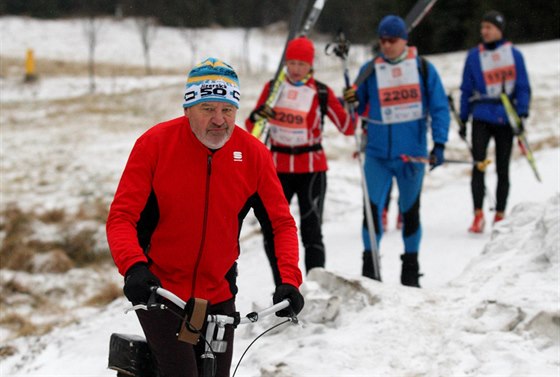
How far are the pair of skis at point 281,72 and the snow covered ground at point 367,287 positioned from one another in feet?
4.34

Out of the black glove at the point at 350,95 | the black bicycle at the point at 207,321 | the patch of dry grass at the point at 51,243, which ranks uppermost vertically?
the black glove at the point at 350,95

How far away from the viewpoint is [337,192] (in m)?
12.4

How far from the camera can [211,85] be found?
9.85ft

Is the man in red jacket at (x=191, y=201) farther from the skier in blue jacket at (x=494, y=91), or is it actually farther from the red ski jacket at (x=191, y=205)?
the skier in blue jacket at (x=494, y=91)

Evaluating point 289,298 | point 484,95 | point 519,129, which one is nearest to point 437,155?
point 519,129

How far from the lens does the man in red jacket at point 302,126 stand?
5820mm

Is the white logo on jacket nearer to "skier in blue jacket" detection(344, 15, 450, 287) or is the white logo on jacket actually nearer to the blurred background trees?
"skier in blue jacket" detection(344, 15, 450, 287)

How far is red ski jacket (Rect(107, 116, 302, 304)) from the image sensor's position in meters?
2.98

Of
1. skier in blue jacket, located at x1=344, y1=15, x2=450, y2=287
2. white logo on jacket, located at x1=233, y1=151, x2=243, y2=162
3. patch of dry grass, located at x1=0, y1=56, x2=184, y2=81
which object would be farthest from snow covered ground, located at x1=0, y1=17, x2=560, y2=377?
patch of dry grass, located at x1=0, y1=56, x2=184, y2=81

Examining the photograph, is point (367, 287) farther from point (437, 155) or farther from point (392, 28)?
point (392, 28)

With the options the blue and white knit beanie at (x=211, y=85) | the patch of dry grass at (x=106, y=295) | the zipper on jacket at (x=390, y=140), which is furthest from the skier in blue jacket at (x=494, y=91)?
the blue and white knit beanie at (x=211, y=85)

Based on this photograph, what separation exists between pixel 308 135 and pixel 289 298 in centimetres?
320

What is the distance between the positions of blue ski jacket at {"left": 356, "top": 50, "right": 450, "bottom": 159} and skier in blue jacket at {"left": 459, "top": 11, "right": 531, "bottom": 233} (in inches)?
79.2

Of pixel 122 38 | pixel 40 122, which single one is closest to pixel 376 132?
pixel 40 122
